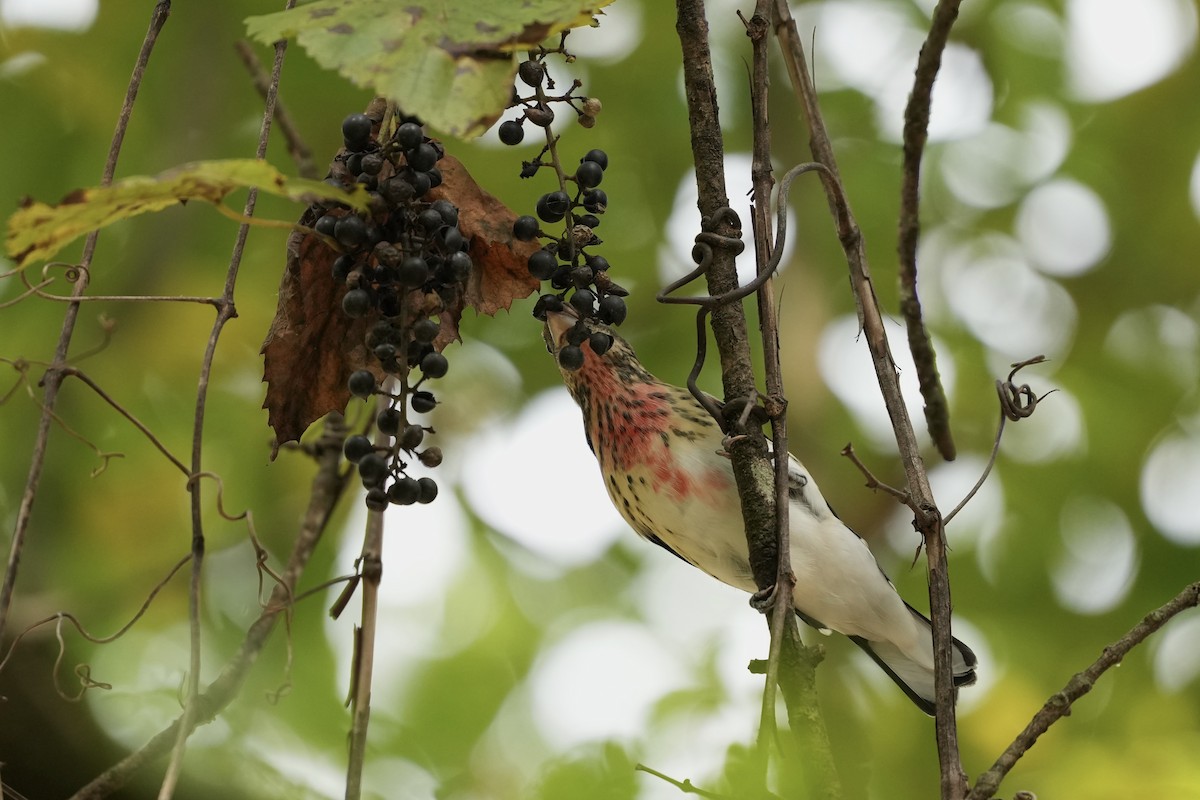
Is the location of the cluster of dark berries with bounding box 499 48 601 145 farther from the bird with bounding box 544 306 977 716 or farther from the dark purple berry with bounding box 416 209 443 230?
the bird with bounding box 544 306 977 716

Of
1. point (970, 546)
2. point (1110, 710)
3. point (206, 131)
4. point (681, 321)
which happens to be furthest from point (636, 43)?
point (1110, 710)

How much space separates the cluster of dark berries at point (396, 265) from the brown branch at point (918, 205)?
756 mm

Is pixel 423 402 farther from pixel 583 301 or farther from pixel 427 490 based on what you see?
pixel 583 301

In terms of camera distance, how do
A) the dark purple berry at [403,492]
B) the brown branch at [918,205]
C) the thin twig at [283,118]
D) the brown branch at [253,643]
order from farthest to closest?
the thin twig at [283,118] → the brown branch at [253,643] → the brown branch at [918,205] → the dark purple berry at [403,492]

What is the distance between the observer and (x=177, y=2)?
14.3ft

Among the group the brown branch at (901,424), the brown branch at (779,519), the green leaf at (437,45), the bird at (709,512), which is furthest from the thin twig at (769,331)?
the bird at (709,512)

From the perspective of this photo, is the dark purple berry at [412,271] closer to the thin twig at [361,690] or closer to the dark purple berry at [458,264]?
the dark purple berry at [458,264]

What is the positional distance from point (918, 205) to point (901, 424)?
1.23 feet

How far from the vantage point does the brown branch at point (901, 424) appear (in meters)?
1.77

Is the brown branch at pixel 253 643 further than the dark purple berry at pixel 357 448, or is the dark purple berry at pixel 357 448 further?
the brown branch at pixel 253 643

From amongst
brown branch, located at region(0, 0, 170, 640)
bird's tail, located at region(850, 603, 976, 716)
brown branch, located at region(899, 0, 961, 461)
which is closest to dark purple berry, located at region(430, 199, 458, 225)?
brown branch, located at region(0, 0, 170, 640)

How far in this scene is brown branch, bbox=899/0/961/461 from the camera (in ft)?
6.07

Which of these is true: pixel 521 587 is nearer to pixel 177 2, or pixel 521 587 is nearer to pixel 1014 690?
pixel 1014 690

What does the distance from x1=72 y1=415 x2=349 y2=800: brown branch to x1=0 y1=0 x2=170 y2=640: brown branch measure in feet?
1.21
